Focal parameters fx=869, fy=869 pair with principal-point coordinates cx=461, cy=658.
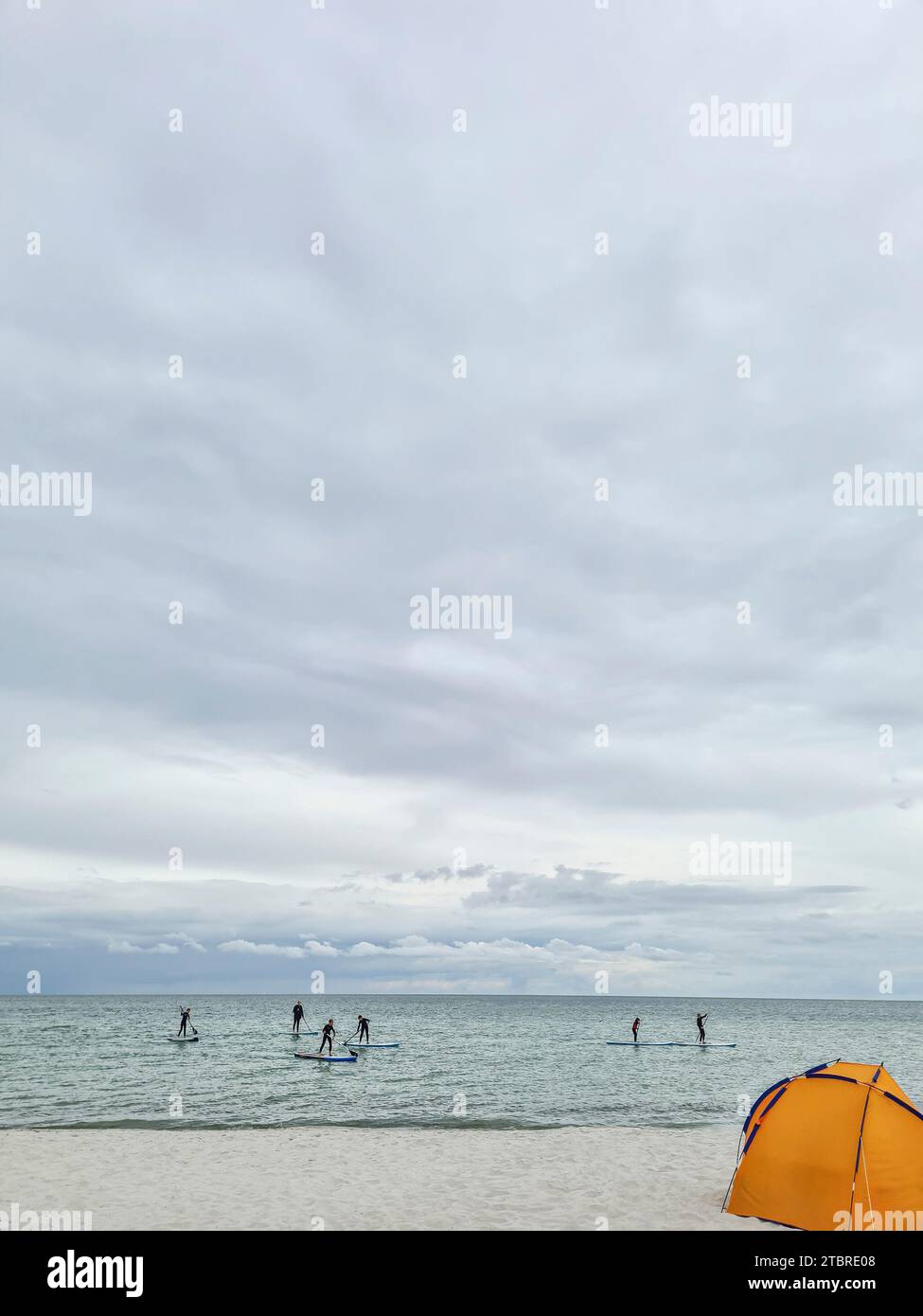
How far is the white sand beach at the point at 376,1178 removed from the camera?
15258mm

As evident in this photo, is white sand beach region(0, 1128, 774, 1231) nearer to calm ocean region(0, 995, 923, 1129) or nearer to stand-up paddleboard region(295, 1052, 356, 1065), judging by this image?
calm ocean region(0, 995, 923, 1129)

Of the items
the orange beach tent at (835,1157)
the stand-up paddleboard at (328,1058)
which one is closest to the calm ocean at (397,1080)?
the stand-up paddleboard at (328,1058)

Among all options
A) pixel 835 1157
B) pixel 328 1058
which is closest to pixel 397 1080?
pixel 328 1058

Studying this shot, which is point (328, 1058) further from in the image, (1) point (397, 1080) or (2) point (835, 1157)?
(2) point (835, 1157)

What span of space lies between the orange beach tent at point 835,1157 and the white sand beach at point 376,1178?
764 millimetres

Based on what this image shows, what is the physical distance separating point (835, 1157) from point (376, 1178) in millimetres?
9761

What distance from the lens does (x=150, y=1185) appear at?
1766cm

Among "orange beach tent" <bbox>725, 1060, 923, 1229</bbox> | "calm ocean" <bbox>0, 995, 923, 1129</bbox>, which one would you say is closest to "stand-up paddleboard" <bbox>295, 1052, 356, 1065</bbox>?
"calm ocean" <bbox>0, 995, 923, 1129</bbox>

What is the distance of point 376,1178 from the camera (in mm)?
18422

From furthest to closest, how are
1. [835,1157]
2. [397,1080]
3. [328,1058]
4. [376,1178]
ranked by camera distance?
[328,1058]
[397,1080]
[376,1178]
[835,1157]

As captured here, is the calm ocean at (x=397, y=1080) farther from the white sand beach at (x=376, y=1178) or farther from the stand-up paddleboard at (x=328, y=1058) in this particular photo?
the white sand beach at (x=376, y=1178)
